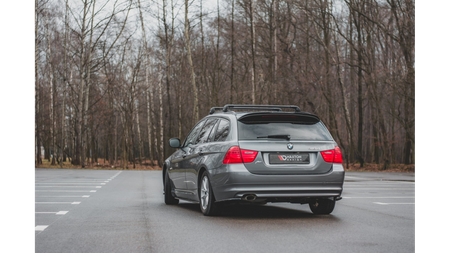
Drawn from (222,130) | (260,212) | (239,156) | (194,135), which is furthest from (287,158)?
(194,135)

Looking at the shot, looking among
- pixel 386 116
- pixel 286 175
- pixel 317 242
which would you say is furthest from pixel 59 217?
pixel 386 116

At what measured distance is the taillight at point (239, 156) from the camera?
310 inches

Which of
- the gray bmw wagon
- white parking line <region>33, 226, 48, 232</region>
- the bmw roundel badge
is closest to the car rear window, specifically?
the gray bmw wagon

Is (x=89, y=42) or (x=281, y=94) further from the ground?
(x=89, y=42)

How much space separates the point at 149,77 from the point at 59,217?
130 feet

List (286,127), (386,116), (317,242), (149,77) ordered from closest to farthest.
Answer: (317,242) < (286,127) < (149,77) < (386,116)

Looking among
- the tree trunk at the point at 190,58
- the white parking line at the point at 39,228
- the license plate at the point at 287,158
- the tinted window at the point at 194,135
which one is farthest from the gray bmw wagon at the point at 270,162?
the tree trunk at the point at 190,58

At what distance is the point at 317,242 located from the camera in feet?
20.3

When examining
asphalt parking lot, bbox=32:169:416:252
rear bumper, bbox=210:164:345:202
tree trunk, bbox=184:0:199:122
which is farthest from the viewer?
tree trunk, bbox=184:0:199:122

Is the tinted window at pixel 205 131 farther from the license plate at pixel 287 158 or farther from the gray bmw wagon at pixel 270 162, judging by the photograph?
the license plate at pixel 287 158

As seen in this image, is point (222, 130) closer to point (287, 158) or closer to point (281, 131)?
point (281, 131)

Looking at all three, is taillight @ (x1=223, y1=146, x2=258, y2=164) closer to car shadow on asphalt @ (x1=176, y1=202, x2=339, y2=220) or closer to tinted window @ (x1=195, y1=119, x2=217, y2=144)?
car shadow on asphalt @ (x1=176, y1=202, x2=339, y2=220)

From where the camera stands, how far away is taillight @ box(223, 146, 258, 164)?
7.88m
